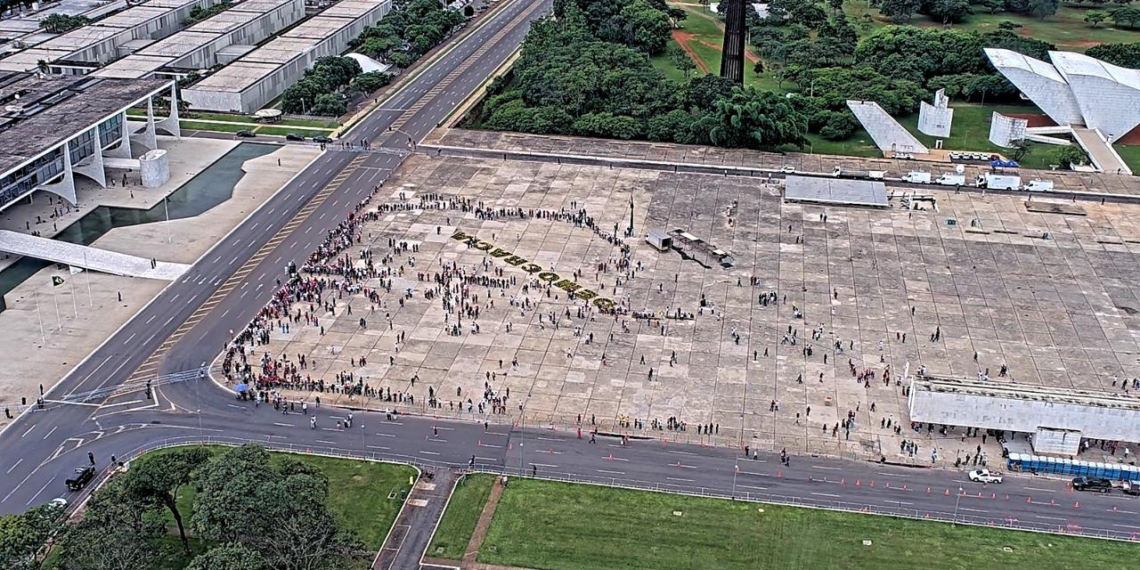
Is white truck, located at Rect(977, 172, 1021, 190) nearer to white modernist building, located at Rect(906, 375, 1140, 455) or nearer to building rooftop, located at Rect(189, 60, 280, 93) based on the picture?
white modernist building, located at Rect(906, 375, 1140, 455)

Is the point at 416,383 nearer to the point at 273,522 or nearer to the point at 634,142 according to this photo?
the point at 273,522

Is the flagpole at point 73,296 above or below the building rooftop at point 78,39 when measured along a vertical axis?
below

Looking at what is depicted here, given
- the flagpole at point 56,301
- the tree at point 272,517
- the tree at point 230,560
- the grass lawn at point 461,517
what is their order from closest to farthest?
1. the tree at point 230,560
2. the tree at point 272,517
3. the grass lawn at point 461,517
4. the flagpole at point 56,301

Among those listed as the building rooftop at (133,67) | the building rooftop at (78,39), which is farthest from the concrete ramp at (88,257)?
the building rooftop at (78,39)

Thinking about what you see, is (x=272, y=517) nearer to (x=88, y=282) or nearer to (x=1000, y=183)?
(x=88, y=282)

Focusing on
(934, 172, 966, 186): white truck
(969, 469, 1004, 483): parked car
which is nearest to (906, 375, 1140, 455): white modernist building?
(969, 469, 1004, 483): parked car

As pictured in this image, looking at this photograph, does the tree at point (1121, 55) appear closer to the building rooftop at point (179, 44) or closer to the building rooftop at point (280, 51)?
the building rooftop at point (280, 51)
